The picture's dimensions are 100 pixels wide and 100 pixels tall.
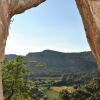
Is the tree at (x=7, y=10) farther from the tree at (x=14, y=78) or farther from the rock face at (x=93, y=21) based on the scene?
the tree at (x=14, y=78)

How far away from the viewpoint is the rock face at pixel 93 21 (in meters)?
21.2

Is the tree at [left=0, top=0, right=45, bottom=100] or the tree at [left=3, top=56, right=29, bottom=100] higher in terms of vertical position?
the tree at [left=0, top=0, right=45, bottom=100]

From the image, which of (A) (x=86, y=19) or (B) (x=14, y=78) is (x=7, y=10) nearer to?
(A) (x=86, y=19)

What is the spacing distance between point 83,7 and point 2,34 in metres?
5.88

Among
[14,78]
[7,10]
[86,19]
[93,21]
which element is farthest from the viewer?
[14,78]

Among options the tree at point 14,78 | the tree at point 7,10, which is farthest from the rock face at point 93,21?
the tree at point 14,78

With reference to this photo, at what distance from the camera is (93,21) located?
21.2m

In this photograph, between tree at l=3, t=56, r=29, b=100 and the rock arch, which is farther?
tree at l=3, t=56, r=29, b=100

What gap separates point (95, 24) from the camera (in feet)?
69.5

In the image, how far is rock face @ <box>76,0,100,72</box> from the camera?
69.5ft

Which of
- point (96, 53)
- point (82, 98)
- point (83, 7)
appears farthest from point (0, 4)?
point (82, 98)

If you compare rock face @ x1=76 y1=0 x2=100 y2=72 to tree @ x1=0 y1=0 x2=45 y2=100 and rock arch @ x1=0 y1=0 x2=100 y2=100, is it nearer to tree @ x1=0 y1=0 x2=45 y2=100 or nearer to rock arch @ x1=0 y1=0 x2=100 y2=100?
rock arch @ x1=0 y1=0 x2=100 y2=100

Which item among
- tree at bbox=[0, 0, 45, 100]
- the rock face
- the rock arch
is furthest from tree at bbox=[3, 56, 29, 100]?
the rock face

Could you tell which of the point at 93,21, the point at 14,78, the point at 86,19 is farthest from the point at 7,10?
the point at 14,78
